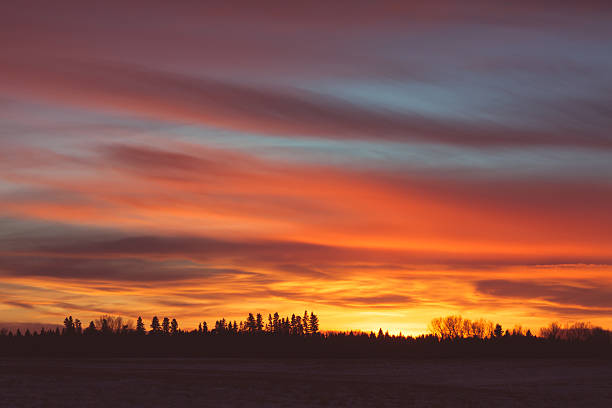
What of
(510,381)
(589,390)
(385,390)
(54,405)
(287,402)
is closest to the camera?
(54,405)

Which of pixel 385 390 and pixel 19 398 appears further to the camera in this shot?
pixel 385 390

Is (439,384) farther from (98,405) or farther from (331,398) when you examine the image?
(98,405)

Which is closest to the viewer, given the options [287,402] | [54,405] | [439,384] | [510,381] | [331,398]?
[54,405]

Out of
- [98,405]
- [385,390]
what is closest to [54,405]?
[98,405]

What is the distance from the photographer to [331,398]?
62.7 m

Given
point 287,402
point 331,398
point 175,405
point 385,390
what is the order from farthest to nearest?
1. point 385,390
2. point 331,398
3. point 287,402
4. point 175,405

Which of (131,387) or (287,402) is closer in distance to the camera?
(287,402)

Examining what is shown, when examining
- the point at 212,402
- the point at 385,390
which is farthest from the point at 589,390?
the point at 212,402

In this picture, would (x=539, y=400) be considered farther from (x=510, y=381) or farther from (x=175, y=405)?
(x=175, y=405)

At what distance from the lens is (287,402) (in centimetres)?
5794

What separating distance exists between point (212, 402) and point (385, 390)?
21661 millimetres

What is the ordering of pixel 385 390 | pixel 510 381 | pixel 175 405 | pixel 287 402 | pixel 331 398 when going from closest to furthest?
1. pixel 175 405
2. pixel 287 402
3. pixel 331 398
4. pixel 385 390
5. pixel 510 381

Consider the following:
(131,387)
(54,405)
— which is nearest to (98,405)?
(54,405)

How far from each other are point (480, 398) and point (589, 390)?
18882 mm
